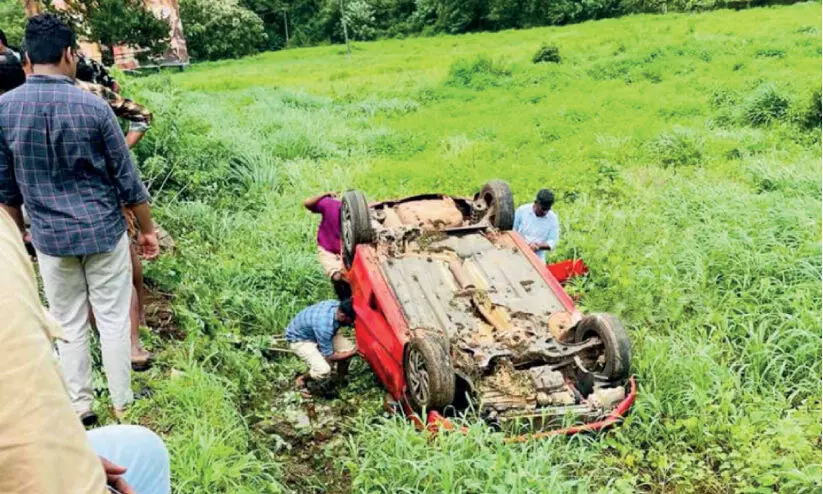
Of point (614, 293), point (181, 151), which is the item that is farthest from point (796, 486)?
point (181, 151)

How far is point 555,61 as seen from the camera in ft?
63.5

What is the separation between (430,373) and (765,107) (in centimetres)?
959

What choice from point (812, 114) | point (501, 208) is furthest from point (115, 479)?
point (812, 114)

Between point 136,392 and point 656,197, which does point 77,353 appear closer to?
point 136,392

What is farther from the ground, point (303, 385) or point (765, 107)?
point (765, 107)

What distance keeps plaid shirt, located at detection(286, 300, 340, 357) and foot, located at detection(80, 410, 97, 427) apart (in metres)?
1.57

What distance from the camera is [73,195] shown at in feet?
11.3

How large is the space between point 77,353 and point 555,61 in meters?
17.6

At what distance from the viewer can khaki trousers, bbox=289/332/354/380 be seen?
16.0 ft

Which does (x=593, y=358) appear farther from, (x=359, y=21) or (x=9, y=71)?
(x=359, y=21)

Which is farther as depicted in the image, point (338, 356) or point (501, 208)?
point (501, 208)

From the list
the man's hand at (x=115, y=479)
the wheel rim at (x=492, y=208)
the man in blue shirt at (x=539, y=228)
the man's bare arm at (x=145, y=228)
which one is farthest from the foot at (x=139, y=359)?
the man in blue shirt at (x=539, y=228)

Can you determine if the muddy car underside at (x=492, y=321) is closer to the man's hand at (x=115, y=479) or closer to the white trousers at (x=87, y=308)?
the white trousers at (x=87, y=308)

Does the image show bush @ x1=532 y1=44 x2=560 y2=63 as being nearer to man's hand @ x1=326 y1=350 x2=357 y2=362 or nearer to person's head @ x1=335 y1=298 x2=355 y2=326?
person's head @ x1=335 y1=298 x2=355 y2=326
